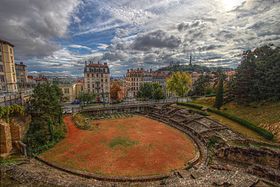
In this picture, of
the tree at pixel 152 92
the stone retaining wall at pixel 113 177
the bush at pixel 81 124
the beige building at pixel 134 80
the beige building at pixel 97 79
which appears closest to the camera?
the stone retaining wall at pixel 113 177

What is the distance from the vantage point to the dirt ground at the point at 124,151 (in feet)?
56.2

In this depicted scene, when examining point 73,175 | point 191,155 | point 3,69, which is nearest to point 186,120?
point 191,155

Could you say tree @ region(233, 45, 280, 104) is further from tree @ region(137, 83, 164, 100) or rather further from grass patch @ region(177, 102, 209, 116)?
tree @ region(137, 83, 164, 100)

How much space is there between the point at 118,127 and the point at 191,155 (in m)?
15.8

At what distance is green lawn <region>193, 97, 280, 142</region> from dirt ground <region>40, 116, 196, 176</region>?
1188 centimetres

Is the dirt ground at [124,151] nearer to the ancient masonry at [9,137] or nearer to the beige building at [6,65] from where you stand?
the ancient masonry at [9,137]

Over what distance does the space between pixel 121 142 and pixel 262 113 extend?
83.3 feet

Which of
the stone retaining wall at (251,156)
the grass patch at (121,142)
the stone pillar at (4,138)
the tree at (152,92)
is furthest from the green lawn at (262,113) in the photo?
the stone pillar at (4,138)

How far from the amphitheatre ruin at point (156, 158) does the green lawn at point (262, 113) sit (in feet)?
15.5

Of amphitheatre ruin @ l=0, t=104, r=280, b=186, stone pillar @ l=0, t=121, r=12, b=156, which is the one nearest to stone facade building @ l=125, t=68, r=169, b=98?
amphitheatre ruin @ l=0, t=104, r=280, b=186

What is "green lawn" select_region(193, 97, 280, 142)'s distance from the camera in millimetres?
23278

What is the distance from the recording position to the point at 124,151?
2089 centimetres

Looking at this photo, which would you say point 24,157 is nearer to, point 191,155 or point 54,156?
point 54,156

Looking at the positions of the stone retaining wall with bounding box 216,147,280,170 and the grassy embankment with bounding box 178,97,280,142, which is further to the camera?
the grassy embankment with bounding box 178,97,280,142
